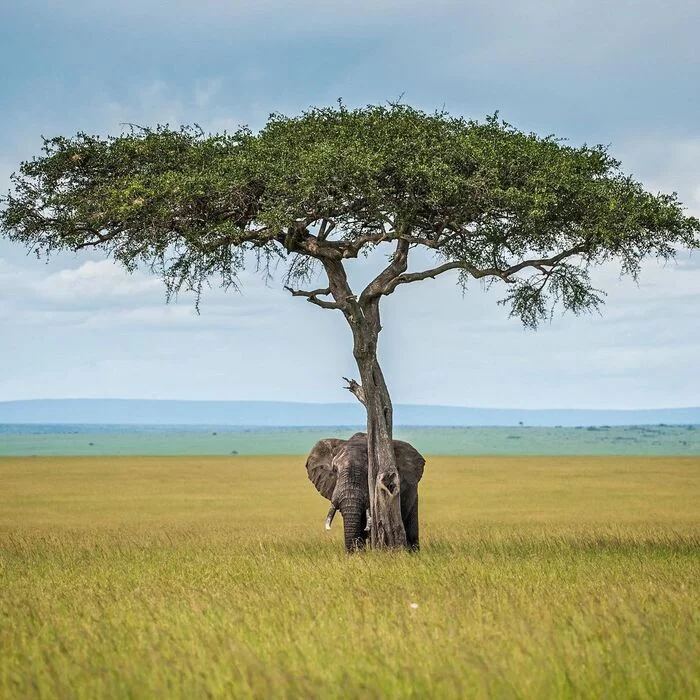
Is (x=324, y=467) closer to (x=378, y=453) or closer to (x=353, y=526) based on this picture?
(x=353, y=526)

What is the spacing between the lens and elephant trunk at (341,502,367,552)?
2414 cm

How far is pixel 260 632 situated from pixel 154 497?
155 ft

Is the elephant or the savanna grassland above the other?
the elephant

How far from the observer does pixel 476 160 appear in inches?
873

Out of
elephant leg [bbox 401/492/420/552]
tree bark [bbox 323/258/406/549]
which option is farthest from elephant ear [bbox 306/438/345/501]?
tree bark [bbox 323/258/406/549]

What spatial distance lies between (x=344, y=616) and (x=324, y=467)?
12.0m

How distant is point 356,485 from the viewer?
24.6m

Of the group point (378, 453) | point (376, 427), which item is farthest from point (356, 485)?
point (376, 427)

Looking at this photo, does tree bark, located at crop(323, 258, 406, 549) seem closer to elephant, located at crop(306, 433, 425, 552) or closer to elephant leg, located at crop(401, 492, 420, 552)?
elephant, located at crop(306, 433, 425, 552)

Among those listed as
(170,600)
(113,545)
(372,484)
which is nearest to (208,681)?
(170,600)

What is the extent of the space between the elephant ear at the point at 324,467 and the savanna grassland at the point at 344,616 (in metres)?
1.44

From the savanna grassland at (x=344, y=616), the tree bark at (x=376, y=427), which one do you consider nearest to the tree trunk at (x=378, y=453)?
the tree bark at (x=376, y=427)

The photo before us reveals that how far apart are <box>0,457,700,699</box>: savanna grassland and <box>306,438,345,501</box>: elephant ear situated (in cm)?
144

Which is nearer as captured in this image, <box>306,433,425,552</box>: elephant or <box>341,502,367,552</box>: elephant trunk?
<box>341,502,367,552</box>: elephant trunk
